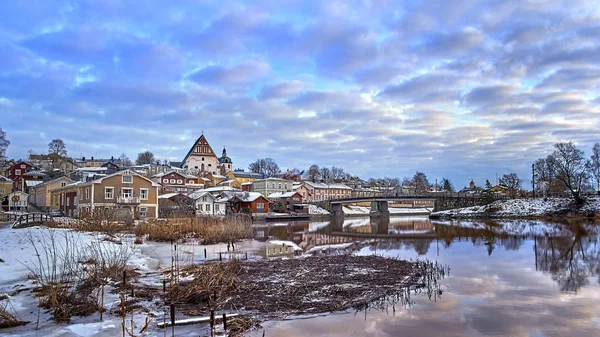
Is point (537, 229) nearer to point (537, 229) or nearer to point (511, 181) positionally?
point (537, 229)

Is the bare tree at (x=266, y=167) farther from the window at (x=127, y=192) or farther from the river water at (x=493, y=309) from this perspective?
the river water at (x=493, y=309)

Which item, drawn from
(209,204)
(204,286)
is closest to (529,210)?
(209,204)

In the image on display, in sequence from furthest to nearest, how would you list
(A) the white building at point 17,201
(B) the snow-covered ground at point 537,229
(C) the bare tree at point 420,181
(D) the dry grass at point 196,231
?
1. (C) the bare tree at point 420,181
2. (A) the white building at point 17,201
3. (B) the snow-covered ground at point 537,229
4. (D) the dry grass at point 196,231

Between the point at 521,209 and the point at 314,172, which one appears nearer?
the point at 521,209

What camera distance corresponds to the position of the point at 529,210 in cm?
5856

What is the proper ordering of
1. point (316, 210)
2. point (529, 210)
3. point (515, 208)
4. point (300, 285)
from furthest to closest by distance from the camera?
point (316, 210), point (515, 208), point (529, 210), point (300, 285)

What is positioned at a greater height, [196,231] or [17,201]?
[17,201]

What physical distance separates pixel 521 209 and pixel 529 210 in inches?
54.4

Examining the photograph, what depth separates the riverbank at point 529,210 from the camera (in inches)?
2103

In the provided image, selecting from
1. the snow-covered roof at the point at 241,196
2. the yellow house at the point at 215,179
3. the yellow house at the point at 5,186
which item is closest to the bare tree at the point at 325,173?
the yellow house at the point at 215,179

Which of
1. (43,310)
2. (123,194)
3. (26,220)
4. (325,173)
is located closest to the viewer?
(43,310)

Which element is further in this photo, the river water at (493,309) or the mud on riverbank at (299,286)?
the mud on riverbank at (299,286)

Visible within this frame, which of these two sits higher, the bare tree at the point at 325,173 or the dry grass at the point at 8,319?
the bare tree at the point at 325,173

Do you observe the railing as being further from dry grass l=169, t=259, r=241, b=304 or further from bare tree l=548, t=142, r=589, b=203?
bare tree l=548, t=142, r=589, b=203
